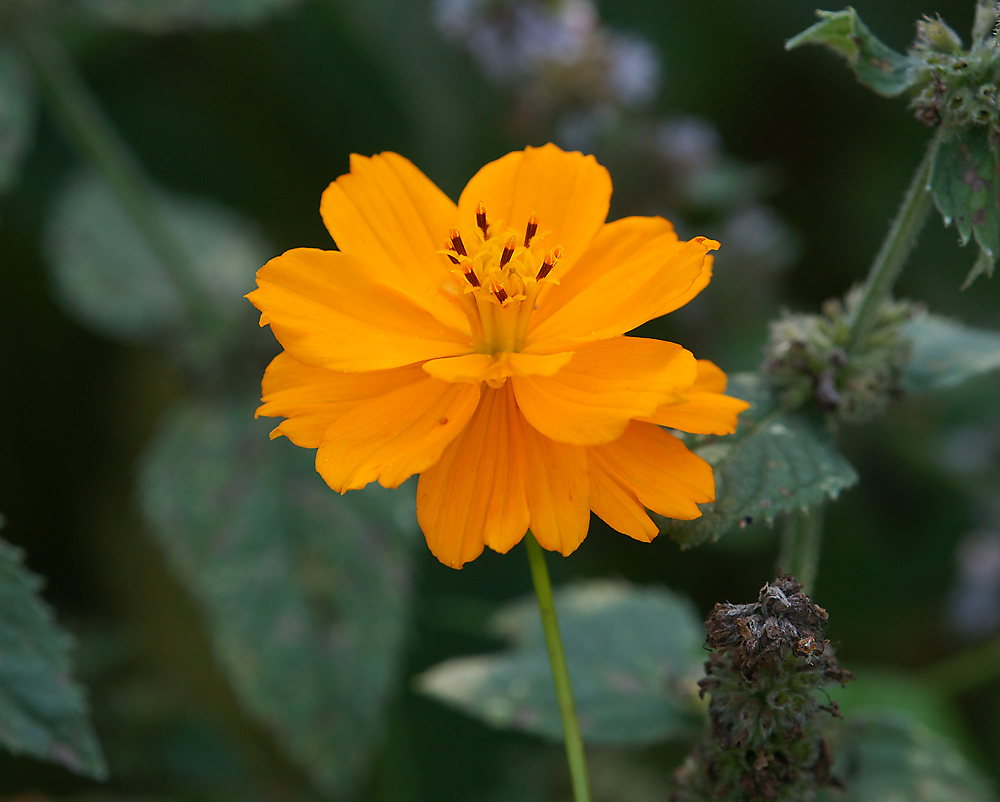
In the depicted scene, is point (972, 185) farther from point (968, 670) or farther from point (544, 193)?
point (968, 670)

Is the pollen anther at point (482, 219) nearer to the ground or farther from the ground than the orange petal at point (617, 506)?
farther from the ground

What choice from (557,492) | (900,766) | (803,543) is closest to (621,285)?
(557,492)

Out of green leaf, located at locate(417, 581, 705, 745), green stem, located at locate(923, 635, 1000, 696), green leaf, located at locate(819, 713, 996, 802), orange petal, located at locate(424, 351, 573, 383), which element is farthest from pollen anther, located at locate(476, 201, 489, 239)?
green stem, located at locate(923, 635, 1000, 696)

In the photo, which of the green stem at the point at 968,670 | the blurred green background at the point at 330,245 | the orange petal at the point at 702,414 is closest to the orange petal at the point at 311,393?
the orange petal at the point at 702,414

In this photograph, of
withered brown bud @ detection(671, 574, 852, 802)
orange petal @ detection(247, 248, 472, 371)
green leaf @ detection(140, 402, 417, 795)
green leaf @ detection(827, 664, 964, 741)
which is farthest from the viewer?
green leaf @ detection(827, 664, 964, 741)

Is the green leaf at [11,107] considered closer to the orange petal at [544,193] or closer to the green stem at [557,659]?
the orange petal at [544,193]

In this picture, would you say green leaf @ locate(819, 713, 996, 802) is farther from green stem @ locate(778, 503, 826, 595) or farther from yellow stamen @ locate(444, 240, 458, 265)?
yellow stamen @ locate(444, 240, 458, 265)
